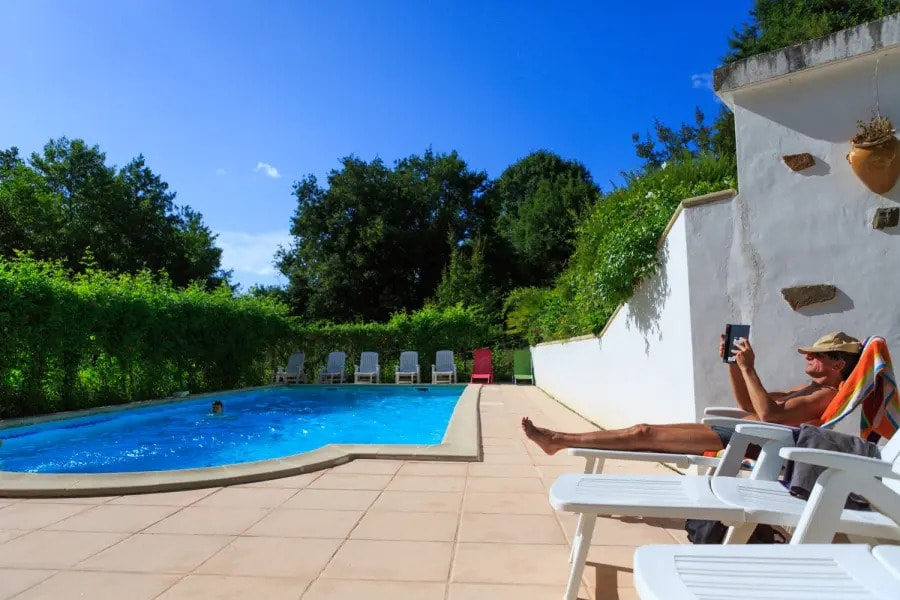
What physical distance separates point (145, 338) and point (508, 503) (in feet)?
30.6

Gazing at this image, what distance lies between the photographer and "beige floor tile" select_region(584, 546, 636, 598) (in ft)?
7.27

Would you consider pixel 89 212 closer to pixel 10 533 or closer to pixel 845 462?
pixel 10 533

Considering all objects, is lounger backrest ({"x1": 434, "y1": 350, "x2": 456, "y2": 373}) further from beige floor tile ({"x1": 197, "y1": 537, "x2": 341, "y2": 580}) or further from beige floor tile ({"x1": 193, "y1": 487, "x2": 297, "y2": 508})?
beige floor tile ({"x1": 197, "y1": 537, "x2": 341, "y2": 580})

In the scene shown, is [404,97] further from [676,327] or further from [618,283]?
[676,327]

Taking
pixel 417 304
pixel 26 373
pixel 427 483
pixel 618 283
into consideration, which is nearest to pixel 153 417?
pixel 26 373

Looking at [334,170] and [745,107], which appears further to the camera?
[334,170]

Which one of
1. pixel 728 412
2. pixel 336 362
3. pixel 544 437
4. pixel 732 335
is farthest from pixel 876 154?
pixel 336 362

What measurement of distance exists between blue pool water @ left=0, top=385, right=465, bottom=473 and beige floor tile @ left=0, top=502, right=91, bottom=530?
332cm

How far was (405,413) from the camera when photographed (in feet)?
37.4

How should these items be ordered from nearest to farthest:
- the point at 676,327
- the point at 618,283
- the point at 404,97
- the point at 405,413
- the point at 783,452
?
1. the point at 783,452
2. the point at 676,327
3. the point at 618,283
4. the point at 405,413
5. the point at 404,97

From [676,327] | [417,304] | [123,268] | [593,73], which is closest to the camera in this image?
[676,327]

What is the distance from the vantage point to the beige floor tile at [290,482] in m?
3.78

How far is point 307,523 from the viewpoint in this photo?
298 cm

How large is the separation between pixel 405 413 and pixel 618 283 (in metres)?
7.06
